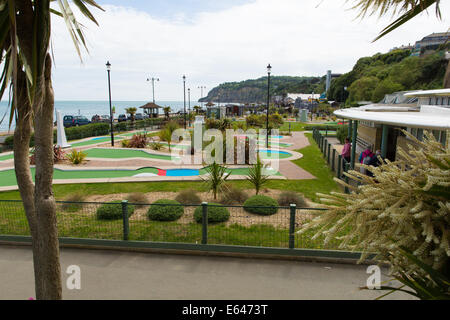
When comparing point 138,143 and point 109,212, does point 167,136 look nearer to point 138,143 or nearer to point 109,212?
point 138,143

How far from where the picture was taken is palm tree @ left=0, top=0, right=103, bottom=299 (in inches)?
121

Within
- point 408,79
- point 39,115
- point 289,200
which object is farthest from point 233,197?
point 408,79

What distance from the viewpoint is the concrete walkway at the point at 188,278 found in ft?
19.5

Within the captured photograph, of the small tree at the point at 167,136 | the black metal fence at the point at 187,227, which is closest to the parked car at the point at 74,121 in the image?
the small tree at the point at 167,136

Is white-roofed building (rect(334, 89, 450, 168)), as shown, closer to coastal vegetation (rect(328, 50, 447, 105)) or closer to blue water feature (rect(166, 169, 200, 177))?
blue water feature (rect(166, 169, 200, 177))

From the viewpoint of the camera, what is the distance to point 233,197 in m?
10.9

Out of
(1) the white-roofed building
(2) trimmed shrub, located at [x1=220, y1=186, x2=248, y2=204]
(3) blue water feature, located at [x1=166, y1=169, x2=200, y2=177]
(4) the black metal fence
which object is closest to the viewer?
(4) the black metal fence

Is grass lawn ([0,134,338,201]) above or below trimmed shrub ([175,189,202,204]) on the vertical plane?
below

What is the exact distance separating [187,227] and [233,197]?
10.3 feet

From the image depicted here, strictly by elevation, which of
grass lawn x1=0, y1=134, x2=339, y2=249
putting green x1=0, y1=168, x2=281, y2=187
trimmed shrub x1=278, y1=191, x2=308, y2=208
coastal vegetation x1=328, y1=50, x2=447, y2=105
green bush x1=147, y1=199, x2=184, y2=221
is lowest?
putting green x1=0, y1=168, x2=281, y2=187

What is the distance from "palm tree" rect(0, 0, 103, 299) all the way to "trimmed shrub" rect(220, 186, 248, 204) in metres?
7.29

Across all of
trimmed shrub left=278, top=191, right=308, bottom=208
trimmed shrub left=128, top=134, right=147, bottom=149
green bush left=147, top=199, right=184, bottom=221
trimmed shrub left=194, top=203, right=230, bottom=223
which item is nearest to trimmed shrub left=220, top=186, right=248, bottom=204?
trimmed shrub left=278, top=191, right=308, bottom=208

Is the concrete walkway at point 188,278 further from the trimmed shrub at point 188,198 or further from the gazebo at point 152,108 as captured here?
the gazebo at point 152,108
